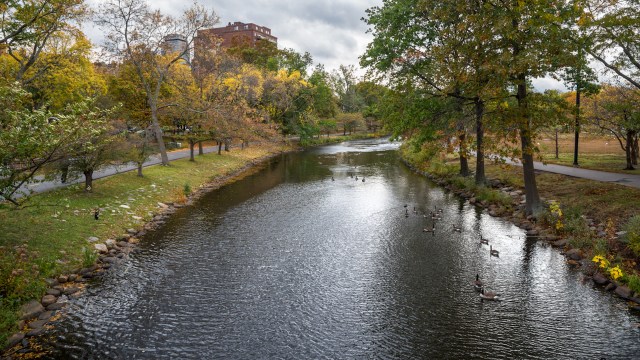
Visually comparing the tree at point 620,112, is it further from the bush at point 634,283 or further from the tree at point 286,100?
the tree at point 286,100

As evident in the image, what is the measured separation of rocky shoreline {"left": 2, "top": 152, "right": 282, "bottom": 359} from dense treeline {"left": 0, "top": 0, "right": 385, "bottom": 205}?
3673mm

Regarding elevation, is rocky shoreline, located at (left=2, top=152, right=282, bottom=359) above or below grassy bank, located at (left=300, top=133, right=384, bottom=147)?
below

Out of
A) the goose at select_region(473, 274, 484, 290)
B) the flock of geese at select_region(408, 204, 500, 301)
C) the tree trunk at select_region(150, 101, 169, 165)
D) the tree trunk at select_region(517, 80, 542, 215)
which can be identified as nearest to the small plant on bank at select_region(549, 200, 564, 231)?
the tree trunk at select_region(517, 80, 542, 215)

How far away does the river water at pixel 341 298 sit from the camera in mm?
10969

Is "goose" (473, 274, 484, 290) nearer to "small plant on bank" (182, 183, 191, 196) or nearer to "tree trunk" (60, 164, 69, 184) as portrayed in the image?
"tree trunk" (60, 164, 69, 184)

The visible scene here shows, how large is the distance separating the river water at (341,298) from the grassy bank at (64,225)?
1543 millimetres

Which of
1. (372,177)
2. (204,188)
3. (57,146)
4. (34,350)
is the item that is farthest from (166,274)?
(372,177)

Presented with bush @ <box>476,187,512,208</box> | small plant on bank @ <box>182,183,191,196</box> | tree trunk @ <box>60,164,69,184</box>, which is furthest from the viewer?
small plant on bank @ <box>182,183,191,196</box>

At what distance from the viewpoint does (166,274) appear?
16.0 m

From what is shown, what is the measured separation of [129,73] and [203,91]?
1232 cm

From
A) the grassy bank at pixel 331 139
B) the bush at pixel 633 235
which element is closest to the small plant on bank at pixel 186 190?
the bush at pixel 633 235

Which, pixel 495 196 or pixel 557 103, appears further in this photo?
pixel 495 196

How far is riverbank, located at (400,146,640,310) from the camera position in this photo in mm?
14773

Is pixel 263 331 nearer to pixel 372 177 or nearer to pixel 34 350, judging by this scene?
pixel 34 350
